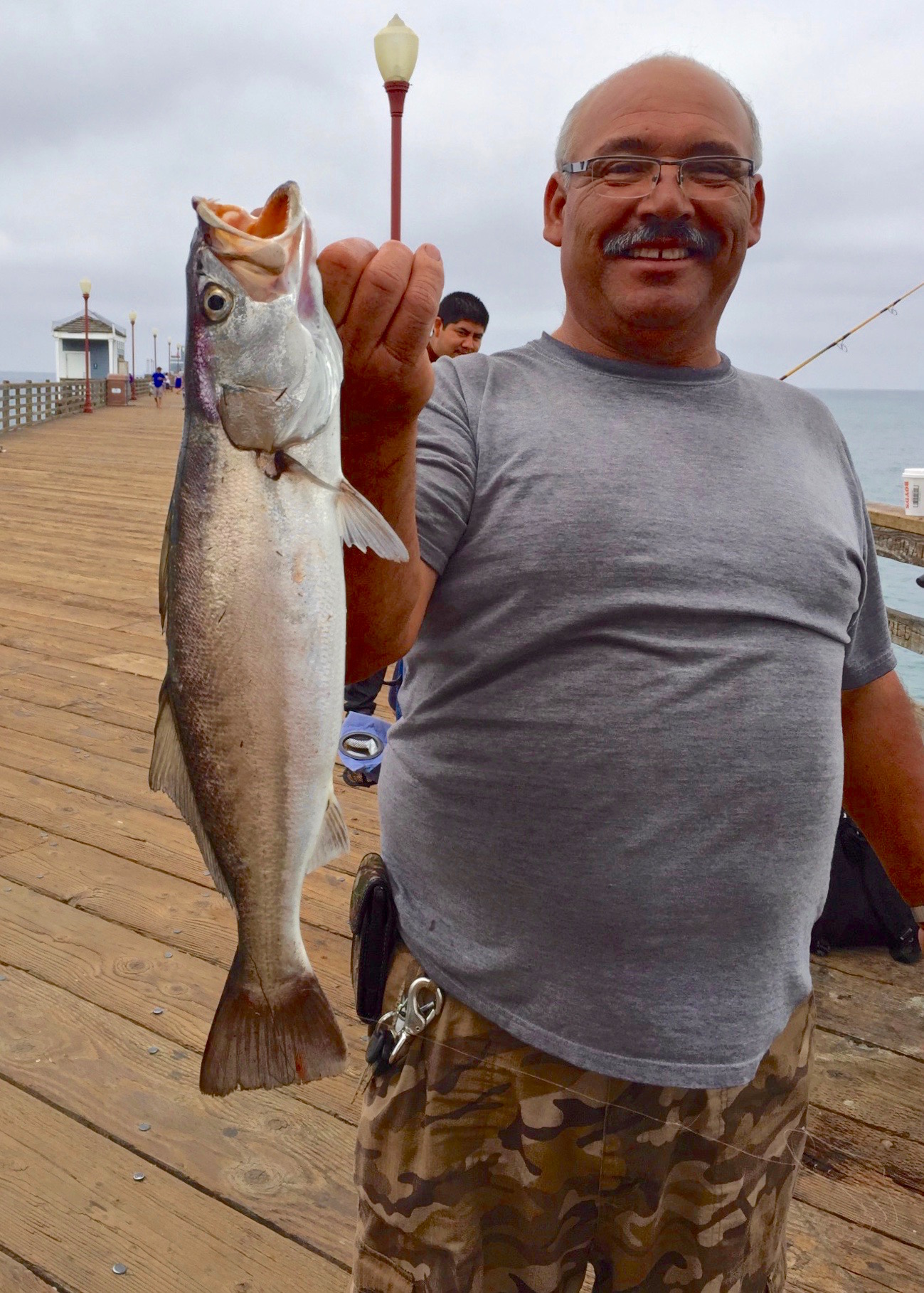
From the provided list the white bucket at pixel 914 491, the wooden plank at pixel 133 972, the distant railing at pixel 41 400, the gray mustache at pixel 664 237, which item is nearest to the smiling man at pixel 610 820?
the gray mustache at pixel 664 237

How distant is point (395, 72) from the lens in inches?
152

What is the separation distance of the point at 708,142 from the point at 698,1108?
1.55 meters

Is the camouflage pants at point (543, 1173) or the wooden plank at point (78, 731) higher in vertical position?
the camouflage pants at point (543, 1173)

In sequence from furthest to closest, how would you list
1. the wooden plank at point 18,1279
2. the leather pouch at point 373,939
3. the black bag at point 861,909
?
the black bag at point 861,909 → the wooden plank at point 18,1279 → the leather pouch at point 373,939

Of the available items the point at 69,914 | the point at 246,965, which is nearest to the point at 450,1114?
the point at 246,965

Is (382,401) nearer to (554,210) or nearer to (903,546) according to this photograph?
(554,210)

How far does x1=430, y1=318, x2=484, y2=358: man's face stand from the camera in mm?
5840

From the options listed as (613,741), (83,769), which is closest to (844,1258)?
(613,741)

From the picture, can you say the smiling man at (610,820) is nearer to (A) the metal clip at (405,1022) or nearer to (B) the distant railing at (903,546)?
(A) the metal clip at (405,1022)

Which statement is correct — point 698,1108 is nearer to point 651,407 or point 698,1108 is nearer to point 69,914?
point 651,407

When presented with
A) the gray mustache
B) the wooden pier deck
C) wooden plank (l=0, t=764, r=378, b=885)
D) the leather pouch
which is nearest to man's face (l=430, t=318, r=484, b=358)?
the wooden pier deck

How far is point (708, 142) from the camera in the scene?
173 centimetres

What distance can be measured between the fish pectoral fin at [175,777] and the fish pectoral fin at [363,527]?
0.27m

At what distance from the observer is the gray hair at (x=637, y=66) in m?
1.76
